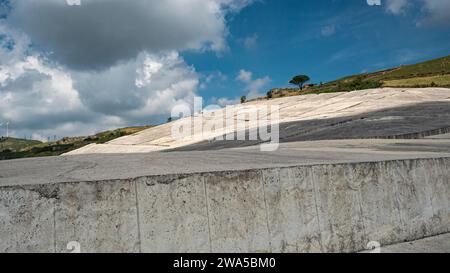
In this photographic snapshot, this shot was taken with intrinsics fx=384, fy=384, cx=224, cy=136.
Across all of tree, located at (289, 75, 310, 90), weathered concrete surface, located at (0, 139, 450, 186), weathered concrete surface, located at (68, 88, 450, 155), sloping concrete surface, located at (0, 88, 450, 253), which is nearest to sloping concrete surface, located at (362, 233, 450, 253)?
sloping concrete surface, located at (0, 88, 450, 253)

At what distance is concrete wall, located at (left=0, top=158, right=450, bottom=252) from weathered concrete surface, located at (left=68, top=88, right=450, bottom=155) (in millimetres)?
10544

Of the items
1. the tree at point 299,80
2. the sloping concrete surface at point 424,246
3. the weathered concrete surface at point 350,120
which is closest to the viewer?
the sloping concrete surface at point 424,246

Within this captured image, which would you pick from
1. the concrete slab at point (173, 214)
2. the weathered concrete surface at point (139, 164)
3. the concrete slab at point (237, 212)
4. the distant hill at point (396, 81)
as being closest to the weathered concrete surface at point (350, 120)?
the weathered concrete surface at point (139, 164)

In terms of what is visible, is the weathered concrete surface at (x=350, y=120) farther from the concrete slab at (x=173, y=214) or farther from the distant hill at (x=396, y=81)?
the concrete slab at (x=173, y=214)

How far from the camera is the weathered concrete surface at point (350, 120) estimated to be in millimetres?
17781

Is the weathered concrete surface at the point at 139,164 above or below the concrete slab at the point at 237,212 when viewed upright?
above

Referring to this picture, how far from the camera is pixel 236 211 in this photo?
4.57 meters

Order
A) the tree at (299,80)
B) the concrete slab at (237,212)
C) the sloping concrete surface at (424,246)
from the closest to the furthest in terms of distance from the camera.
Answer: the concrete slab at (237,212) → the sloping concrete surface at (424,246) → the tree at (299,80)

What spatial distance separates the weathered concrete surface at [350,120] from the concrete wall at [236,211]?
1054 cm

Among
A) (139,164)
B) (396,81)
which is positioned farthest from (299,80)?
(139,164)

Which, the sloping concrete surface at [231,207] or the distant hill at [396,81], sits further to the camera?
the distant hill at [396,81]

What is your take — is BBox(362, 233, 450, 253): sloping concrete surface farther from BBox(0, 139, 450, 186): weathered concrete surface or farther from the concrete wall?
BBox(0, 139, 450, 186): weathered concrete surface

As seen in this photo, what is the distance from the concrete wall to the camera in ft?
12.9

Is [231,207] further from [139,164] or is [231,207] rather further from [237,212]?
[139,164]
